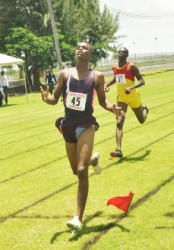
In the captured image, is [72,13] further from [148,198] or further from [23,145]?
[148,198]

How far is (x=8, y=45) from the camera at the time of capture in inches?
1499

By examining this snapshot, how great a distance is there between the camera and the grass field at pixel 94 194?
15.9ft

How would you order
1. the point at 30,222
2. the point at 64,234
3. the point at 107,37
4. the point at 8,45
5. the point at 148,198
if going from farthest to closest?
the point at 107,37 → the point at 8,45 → the point at 148,198 → the point at 30,222 → the point at 64,234

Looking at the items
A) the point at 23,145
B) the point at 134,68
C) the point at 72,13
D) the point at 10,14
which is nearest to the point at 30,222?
the point at 134,68

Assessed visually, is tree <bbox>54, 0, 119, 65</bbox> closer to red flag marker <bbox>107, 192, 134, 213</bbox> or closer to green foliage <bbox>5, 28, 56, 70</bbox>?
green foliage <bbox>5, 28, 56, 70</bbox>

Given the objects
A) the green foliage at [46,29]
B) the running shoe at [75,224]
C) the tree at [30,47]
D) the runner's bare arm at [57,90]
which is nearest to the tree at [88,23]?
the green foliage at [46,29]

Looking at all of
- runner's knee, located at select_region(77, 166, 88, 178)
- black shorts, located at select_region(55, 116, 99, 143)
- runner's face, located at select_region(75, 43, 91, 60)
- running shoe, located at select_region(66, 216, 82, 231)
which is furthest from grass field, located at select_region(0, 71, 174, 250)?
runner's face, located at select_region(75, 43, 91, 60)

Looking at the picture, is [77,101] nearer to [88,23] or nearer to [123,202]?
[123,202]

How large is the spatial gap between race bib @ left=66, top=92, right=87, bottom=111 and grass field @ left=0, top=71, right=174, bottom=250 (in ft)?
4.43

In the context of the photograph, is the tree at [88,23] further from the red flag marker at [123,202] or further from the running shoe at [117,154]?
the red flag marker at [123,202]

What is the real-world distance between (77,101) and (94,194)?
5.89ft

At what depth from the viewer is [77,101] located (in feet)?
17.3

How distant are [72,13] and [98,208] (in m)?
42.6

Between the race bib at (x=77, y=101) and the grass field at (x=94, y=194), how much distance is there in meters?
1.35
